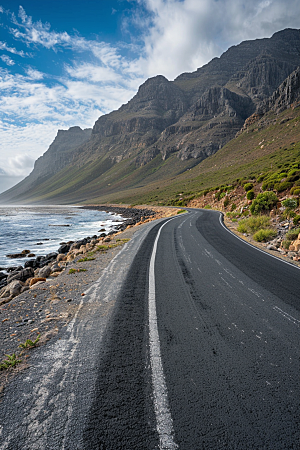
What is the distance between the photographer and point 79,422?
2053 millimetres

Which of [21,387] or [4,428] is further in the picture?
[21,387]

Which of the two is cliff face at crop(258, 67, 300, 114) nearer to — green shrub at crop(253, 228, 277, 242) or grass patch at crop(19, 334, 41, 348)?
green shrub at crop(253, 228, 277, 242)

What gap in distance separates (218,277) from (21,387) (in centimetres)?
511

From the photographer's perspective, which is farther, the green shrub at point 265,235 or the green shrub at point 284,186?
the green shrub at point 284,186

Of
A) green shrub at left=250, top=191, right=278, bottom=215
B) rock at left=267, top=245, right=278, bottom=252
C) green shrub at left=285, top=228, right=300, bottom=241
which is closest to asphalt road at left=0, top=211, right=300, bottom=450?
rock at left=267, top=245, right=278, bottom=252

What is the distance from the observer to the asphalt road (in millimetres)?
1921

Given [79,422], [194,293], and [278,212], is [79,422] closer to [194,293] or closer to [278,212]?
[194,293]

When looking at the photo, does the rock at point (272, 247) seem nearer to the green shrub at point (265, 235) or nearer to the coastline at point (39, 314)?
the green shrub at point (265, 235)

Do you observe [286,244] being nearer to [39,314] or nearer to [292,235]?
[292,235]

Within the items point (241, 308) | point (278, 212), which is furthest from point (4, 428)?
point (278, 212)

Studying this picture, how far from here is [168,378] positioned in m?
2.59

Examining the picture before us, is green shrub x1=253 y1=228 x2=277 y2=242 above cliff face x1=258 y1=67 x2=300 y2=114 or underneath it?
underneath

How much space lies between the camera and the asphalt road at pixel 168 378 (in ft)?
6.30

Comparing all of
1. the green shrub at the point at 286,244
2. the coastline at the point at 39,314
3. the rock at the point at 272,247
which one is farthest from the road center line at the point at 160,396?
the green shrub at the point at 286,244
